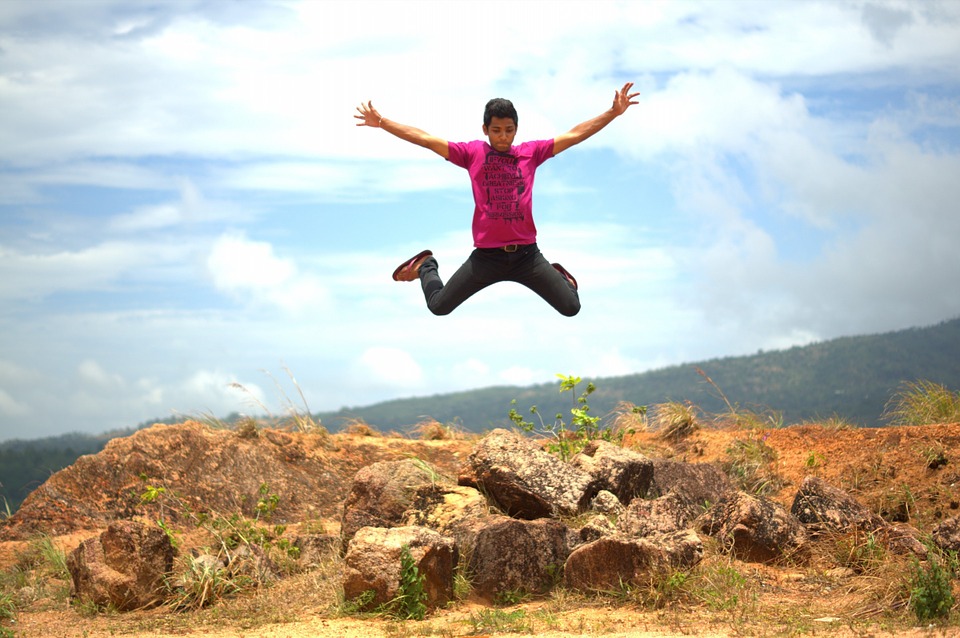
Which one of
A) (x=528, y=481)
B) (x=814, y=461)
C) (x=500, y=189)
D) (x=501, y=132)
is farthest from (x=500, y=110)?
(x=814, y=461)

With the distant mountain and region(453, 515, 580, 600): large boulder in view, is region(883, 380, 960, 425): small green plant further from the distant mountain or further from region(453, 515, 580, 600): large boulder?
the distant mountain

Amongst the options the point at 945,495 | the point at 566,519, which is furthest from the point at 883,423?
the point at 566,519

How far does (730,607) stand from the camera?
827cm

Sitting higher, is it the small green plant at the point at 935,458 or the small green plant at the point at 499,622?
the small green plant at the point at 935,458

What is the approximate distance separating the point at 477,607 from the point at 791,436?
23.1ft

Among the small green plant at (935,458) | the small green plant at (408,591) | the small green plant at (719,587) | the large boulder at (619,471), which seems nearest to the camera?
the small green plant at (719,587)

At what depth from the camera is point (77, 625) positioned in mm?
9453

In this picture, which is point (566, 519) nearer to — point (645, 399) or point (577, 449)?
point (577, 449)

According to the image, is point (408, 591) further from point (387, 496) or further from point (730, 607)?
point (730, 607)

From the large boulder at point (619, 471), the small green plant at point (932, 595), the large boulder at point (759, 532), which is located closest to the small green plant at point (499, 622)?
the large boulder at point (619, 471)

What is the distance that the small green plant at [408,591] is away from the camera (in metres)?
8.59

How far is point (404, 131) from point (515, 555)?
14.2 ft

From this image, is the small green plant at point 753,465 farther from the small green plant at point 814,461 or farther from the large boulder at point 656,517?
the large boulder at point 656,517

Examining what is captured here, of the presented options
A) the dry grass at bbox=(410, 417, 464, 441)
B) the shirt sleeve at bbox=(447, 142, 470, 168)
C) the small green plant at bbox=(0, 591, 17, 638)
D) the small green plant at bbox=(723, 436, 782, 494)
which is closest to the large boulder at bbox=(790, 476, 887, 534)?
the small green plant at bbox=(723, 436, 782, 494)
